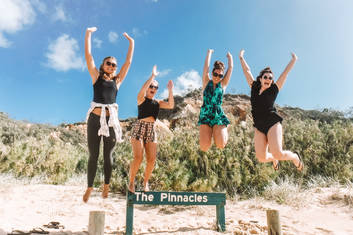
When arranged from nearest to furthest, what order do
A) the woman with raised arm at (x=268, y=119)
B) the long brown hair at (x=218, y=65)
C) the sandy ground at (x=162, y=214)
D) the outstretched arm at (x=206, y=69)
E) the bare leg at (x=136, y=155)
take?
the woman with raised arm at (x=268, y=119)
the bare leg at (x=136, y=155)
the long brown hair at (x=218, y=65)
the outstretched arm at (x=206, y=69)
the sandy ground at (x=162, y=214)

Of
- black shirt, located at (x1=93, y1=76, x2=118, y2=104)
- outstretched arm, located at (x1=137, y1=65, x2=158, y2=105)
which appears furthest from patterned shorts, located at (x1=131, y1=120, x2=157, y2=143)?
black shirt, located at (x1=93, y1=76, x2=118, y2=104)

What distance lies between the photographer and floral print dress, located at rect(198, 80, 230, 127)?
5527mm

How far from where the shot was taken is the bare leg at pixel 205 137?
18.1 feet

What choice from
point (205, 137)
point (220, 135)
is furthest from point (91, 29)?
point (220, 135)

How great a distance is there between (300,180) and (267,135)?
424 cm

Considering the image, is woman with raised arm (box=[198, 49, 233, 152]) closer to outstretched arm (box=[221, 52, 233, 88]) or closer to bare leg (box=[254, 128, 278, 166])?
outstretched arm (box=[221, 52, 233, 88])

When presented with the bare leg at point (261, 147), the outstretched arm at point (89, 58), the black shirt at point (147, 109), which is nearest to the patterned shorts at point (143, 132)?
the black shirt at point (147, 109)

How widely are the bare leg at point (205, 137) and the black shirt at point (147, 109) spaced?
3.31 feet

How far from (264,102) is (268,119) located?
0.34 meters

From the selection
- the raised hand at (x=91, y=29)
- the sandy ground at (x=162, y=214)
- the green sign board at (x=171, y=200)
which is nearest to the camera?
the raised hand at (x=91, y=29)

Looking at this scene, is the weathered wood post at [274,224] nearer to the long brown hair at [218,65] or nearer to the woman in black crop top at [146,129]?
the woman in black crop top at [146,129]

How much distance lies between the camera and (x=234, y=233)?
607 cm

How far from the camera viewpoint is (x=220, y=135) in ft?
17.6

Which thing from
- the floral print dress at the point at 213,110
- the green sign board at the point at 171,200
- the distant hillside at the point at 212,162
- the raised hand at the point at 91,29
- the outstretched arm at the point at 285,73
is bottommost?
the green sign board at the point at 171,200
